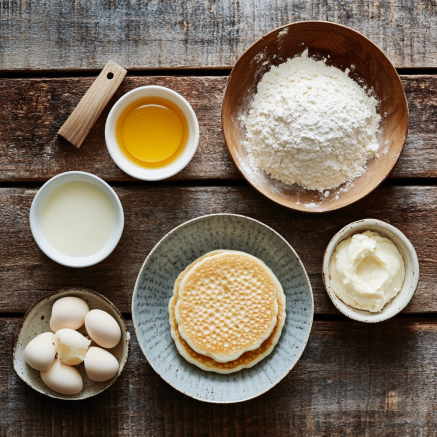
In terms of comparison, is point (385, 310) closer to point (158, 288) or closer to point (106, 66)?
point (158, 288)

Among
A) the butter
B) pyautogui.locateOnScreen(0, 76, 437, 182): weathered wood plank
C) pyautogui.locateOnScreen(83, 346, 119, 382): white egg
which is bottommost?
pyautogui.locateOnScreen(83, 346, 119, 382): white egg

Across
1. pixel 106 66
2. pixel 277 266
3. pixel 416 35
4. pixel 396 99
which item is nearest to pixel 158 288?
pixel 277 266

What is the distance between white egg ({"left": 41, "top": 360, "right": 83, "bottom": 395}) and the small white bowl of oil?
0.70 ft

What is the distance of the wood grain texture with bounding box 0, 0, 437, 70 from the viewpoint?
3.14 ft

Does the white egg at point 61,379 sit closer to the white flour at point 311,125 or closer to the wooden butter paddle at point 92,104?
the wooden butter paddle at point 92,104

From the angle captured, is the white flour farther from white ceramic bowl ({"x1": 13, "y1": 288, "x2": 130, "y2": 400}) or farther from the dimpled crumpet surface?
white ceramic bowl ({"x1": 13, "y1": 288, "x2": 130, "y2": 400})

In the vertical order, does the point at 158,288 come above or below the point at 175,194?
below

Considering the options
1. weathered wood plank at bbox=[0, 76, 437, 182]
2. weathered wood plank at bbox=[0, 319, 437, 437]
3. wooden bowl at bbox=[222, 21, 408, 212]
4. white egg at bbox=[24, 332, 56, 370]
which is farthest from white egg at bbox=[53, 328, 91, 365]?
wooden bowl at bbox=[222, 21, 408, 212]

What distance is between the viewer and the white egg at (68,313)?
861 millimetres

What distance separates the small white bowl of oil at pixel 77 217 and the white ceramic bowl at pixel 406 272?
45 centimetres

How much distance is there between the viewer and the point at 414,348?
949 millimetres

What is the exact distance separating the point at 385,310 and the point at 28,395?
2.58ft

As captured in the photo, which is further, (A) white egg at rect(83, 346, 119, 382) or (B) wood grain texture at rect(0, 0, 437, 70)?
(B) wood grain texture at rect(0, 0, 437, 70)

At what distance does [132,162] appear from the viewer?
0.91 meters
